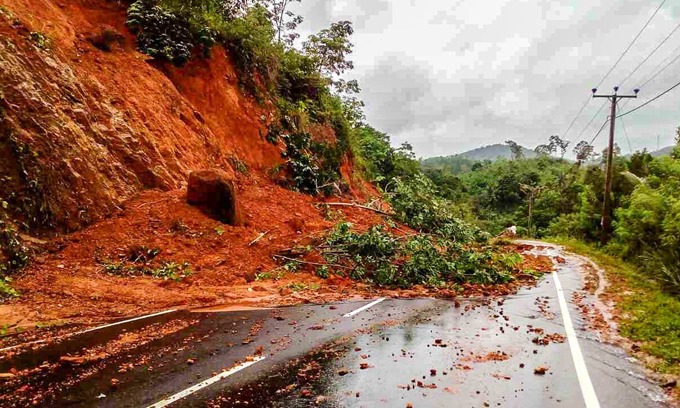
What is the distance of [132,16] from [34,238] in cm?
978

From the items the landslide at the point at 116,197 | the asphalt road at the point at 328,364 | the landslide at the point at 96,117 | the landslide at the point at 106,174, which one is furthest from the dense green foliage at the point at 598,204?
the landslide at the point at 96,117

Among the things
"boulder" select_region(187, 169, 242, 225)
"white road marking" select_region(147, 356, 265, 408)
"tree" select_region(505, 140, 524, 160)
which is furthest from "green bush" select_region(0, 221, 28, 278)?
"tree" select_region(505, 140, 524, 160)

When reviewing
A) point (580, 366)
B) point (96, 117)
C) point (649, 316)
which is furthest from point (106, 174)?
point (649, 316)

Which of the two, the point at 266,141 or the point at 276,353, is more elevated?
the point at 266,141

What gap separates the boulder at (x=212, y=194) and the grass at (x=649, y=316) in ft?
31.6

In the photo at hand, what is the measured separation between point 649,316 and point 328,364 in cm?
646

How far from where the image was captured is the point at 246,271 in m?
11.1

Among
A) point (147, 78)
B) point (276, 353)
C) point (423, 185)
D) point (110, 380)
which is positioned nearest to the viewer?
point (110, 380)

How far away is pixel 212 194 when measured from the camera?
12.6 m

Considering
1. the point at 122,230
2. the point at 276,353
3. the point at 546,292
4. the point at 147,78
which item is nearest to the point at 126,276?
the point at 122,230

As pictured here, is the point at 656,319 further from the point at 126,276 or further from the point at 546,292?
the point at 126,276

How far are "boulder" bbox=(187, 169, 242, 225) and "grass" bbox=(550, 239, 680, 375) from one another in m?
9.64

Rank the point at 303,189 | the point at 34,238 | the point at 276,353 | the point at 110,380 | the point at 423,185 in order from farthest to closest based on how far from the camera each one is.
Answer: the point at 303,189
the point at 423,185
the point at 34,238
the point at 276,353
the point at 110,380

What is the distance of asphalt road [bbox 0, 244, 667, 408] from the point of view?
455 cm
